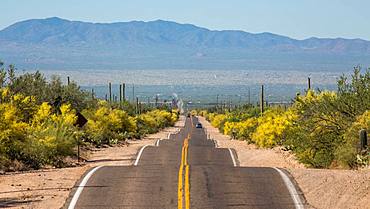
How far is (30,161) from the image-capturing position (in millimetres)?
32812

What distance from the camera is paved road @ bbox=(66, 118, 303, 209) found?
19.2 meters

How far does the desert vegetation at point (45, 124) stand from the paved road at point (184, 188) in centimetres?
683

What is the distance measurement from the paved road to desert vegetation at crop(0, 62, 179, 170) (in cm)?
683

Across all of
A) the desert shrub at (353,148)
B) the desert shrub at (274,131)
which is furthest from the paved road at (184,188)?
the desert shrub at (274,131)

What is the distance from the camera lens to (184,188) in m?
21.4

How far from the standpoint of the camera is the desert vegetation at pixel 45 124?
31.9 m

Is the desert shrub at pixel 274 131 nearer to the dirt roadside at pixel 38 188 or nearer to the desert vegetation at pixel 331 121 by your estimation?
the desert vegetation at pixel 331 121

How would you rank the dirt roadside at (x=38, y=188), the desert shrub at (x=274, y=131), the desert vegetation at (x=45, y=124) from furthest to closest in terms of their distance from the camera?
1. the desert shrub at (x=274, y=131)
2. the desert vegetation at (x=45, y=124)
3. the dirt roadside at (x=38, y=188)

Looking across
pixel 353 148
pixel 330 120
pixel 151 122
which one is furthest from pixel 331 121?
pixel 151 122

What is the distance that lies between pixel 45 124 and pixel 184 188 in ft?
65.2

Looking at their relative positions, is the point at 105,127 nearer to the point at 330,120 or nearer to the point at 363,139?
the point at 330,120

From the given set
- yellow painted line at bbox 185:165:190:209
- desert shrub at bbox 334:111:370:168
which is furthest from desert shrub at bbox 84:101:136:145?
yellow painted line at bbox 185:165:190:209

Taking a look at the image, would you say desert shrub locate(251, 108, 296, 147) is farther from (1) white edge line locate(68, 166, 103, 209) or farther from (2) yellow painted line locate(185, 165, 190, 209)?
(1) white edge line locate(68, 166, 103, 209)

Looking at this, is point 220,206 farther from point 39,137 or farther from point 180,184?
point 39,137
